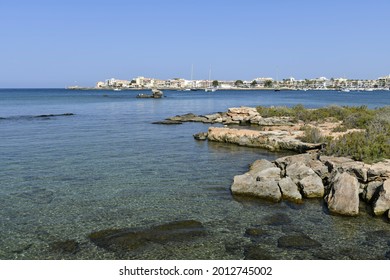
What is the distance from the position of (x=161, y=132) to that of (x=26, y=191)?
21308 mm

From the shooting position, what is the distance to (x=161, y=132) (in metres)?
36.1

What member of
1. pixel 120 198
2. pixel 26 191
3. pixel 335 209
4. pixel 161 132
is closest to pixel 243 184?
pixel 335 209

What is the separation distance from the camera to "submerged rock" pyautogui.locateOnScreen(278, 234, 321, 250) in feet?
34.7

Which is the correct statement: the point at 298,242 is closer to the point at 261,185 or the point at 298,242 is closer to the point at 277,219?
the point at 277,219

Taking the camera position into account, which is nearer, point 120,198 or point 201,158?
point 120,198

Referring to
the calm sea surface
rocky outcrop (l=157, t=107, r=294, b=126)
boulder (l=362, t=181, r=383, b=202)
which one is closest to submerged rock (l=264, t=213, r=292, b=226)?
the calm sea surface

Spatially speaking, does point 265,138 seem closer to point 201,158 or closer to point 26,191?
point 201,158

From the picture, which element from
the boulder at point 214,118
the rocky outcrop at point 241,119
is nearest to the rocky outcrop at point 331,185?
the rocky outcrop at point 241,119

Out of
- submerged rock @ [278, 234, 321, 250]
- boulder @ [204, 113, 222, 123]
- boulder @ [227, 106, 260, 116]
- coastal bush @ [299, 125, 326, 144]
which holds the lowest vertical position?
submerged rock @ [278, 234, 321, 250]

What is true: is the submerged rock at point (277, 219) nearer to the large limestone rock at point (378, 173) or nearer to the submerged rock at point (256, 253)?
the submerged rock at point (256, 253)

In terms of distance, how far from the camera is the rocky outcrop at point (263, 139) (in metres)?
25.8

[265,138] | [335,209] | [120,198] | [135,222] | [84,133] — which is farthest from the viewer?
[84,133]

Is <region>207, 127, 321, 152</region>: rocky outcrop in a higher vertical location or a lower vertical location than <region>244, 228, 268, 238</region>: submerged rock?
higher

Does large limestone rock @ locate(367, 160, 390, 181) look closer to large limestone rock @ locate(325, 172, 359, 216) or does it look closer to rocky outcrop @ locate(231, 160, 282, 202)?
large limestone rock @ locate(325, 172, 359, 216)
